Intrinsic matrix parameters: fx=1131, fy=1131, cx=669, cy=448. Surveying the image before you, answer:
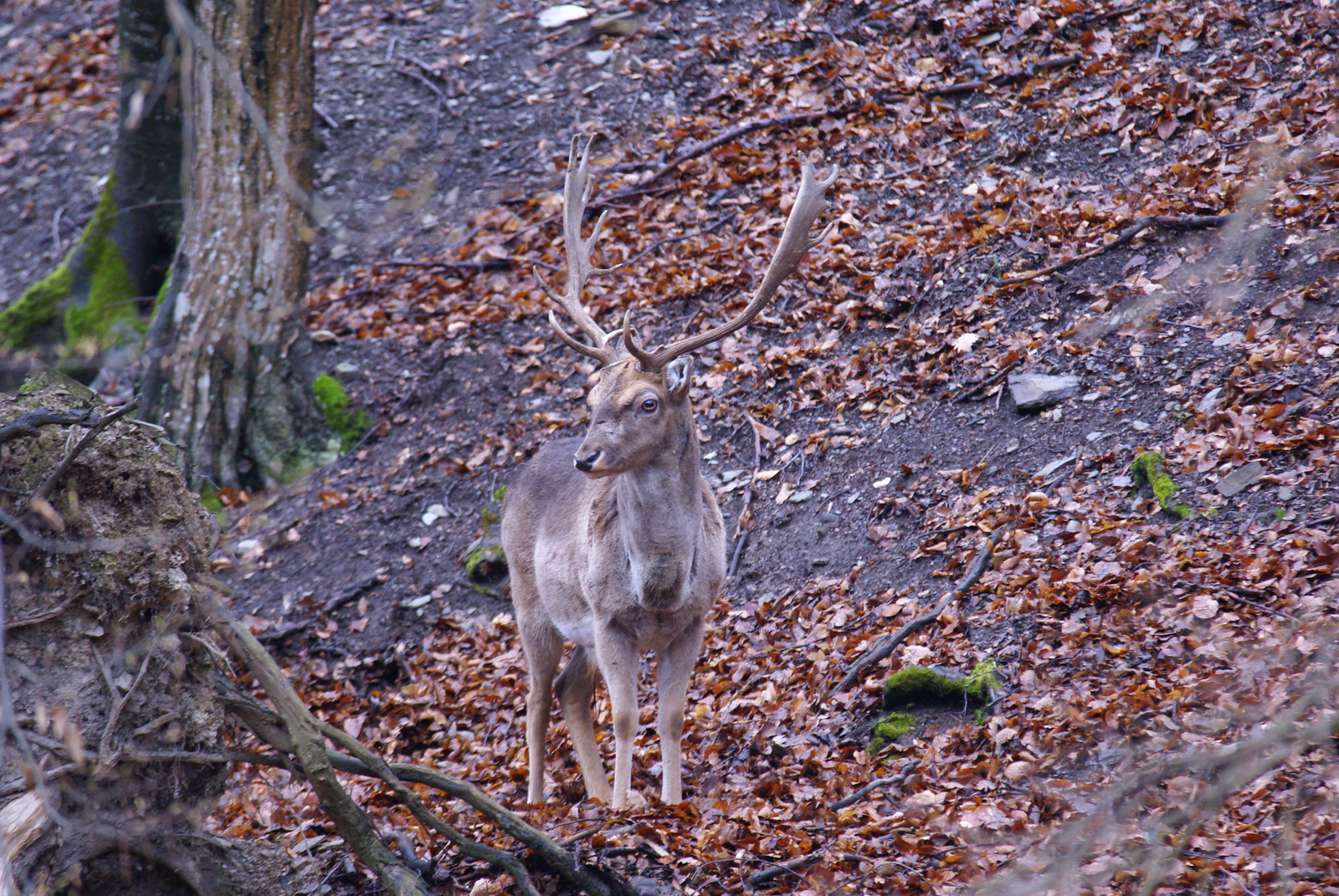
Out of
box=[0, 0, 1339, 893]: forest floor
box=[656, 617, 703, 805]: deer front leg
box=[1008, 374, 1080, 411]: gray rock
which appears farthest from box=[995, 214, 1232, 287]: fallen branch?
box=[656, 617, 703, 805]: deer front leg

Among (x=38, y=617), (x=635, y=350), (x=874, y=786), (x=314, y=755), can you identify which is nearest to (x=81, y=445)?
(x=38, y=617)

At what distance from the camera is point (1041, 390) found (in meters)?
7.77

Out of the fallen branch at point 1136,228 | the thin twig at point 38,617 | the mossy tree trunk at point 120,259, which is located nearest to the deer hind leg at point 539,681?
the thin twig at point 38,617

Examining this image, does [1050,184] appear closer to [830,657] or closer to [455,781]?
[830,657]

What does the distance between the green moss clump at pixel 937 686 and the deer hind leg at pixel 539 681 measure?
210 centimetres

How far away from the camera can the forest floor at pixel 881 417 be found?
510 centimetres

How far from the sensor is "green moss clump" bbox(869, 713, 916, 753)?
5961mm

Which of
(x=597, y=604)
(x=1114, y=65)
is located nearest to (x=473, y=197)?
(x=1114, y=65)

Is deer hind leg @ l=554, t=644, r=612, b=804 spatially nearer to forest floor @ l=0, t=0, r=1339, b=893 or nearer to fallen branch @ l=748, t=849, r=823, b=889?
forest floor @ l=0, t=0, r=1339, b=893

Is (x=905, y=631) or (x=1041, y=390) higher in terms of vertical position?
(x=1041, y=390)

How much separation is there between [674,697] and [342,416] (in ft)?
18.6

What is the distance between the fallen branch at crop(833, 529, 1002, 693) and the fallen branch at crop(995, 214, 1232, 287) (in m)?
2.73

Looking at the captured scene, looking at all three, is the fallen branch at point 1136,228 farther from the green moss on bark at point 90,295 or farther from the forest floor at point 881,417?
the green moss on bark at point 90,295

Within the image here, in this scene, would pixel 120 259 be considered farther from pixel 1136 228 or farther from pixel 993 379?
pixel 1136 228
